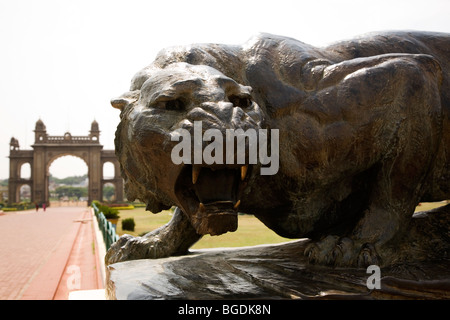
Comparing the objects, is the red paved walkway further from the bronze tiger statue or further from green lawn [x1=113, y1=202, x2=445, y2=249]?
the bronze tiger statue

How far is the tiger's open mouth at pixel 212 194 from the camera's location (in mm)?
2002

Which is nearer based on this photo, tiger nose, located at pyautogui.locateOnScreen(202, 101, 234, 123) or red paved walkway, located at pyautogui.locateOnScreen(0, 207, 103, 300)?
tiger nose, located at pyautogui.locateOnScreen(202, 101, 234, 123)

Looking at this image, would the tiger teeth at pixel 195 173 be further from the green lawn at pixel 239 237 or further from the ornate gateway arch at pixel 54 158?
the ornate gateway arch at pixel 54 158

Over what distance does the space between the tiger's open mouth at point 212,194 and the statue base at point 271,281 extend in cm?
32

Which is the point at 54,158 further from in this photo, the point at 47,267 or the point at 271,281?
the point at 271,281

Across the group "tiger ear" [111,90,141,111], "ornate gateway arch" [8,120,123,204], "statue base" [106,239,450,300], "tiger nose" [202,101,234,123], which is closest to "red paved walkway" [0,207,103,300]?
"statue base" [106,239,450,300]

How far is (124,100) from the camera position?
7.71ft

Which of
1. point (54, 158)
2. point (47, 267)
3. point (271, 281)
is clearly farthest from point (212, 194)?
point (54, 158)

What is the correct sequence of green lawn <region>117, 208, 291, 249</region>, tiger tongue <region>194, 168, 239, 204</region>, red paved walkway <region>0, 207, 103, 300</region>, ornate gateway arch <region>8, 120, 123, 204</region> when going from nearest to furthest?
tiger tongue <region>194, 168, 239, 204</region> < red paved walkway <region>0, 207, 103, 300</region> < green lawn <region>117, 208, 291, 249</region> < ornate gateway arch <region>8, 120, 123, 204</region>

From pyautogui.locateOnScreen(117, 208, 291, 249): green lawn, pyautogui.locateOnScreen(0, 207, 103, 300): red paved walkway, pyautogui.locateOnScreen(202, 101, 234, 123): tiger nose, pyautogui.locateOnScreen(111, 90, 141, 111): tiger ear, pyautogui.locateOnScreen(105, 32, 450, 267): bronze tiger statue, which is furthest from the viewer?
pyautogui.locateOnScreen(117, 208, 291, 249): green lawn

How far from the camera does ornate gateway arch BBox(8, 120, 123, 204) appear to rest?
46.2 metres

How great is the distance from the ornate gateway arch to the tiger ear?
45298mm

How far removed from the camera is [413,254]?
8.29ft

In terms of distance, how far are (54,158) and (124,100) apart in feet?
159
